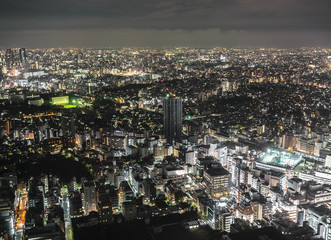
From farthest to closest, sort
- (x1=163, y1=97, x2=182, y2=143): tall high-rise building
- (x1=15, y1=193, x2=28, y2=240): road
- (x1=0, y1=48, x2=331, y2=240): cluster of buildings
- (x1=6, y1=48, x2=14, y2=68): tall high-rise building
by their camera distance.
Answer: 1. (x1=6, y1=48, x2=14, y2=68): tall high-rise building
2. (x1=163, y1=97, x2=182, y2=143): tall high-rise building
3. (x1=0, y1=48, x2=331, y2=240): cluster of buildings
4. (x1=15, y1=193, x2=28, y2=240): road

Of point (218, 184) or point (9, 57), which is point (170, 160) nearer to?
point (218, 184)

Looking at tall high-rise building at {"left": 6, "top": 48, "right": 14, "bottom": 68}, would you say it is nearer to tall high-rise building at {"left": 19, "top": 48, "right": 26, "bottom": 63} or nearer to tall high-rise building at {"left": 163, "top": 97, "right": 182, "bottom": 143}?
tall high-rise building at {"left": 19, "top": 48, "right": 26, "bottom": 63}

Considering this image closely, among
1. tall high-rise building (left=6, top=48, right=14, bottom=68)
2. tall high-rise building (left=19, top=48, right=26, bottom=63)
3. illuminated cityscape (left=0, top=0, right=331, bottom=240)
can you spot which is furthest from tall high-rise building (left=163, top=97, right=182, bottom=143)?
tall high-rise building (left=19, top=48, right=26, bottom=63)

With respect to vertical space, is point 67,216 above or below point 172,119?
below

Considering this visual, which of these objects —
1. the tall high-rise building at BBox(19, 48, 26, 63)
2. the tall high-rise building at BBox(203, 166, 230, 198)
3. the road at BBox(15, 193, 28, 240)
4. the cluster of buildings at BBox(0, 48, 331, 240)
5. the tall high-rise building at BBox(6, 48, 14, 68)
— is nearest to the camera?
the road at BBox(15, 193, 28, 240)

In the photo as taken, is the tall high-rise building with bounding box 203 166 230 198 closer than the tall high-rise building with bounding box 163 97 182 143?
Yes

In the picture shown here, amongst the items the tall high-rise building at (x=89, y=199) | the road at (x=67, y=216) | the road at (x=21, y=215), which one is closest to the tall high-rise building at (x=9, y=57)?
the road at (x=21, y=215)

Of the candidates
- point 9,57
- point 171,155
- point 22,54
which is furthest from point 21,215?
point 22,54

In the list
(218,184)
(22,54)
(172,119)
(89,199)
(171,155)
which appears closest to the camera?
(89,199)

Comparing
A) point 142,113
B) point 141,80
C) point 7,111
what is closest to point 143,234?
point 142,113

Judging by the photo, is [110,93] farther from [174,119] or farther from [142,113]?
[174,119]
